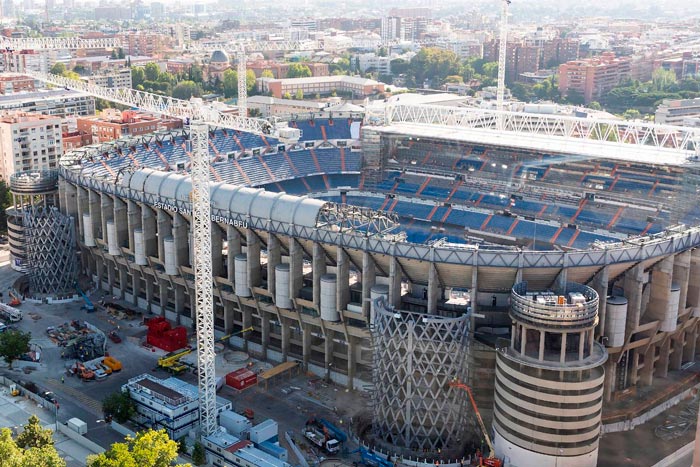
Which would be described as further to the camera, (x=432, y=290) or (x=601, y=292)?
(x=601, y=292)

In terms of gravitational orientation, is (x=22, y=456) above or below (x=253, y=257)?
below

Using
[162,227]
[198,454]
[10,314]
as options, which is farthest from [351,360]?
[10,314]

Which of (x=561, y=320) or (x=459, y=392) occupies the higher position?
(x=561, y=320)

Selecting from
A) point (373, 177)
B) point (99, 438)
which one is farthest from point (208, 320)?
point (373, 177)

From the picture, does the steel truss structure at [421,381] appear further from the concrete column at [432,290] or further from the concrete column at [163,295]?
the concrete column at [163,295]

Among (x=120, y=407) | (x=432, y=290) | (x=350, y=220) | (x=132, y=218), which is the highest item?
(x=350, y=220)

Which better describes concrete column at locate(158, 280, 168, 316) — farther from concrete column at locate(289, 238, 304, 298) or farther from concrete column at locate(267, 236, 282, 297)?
concrete column at locate(289, 238, 304, 298)

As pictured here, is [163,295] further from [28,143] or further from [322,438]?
[28,143]

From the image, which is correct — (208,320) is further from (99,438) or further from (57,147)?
(57,147)
